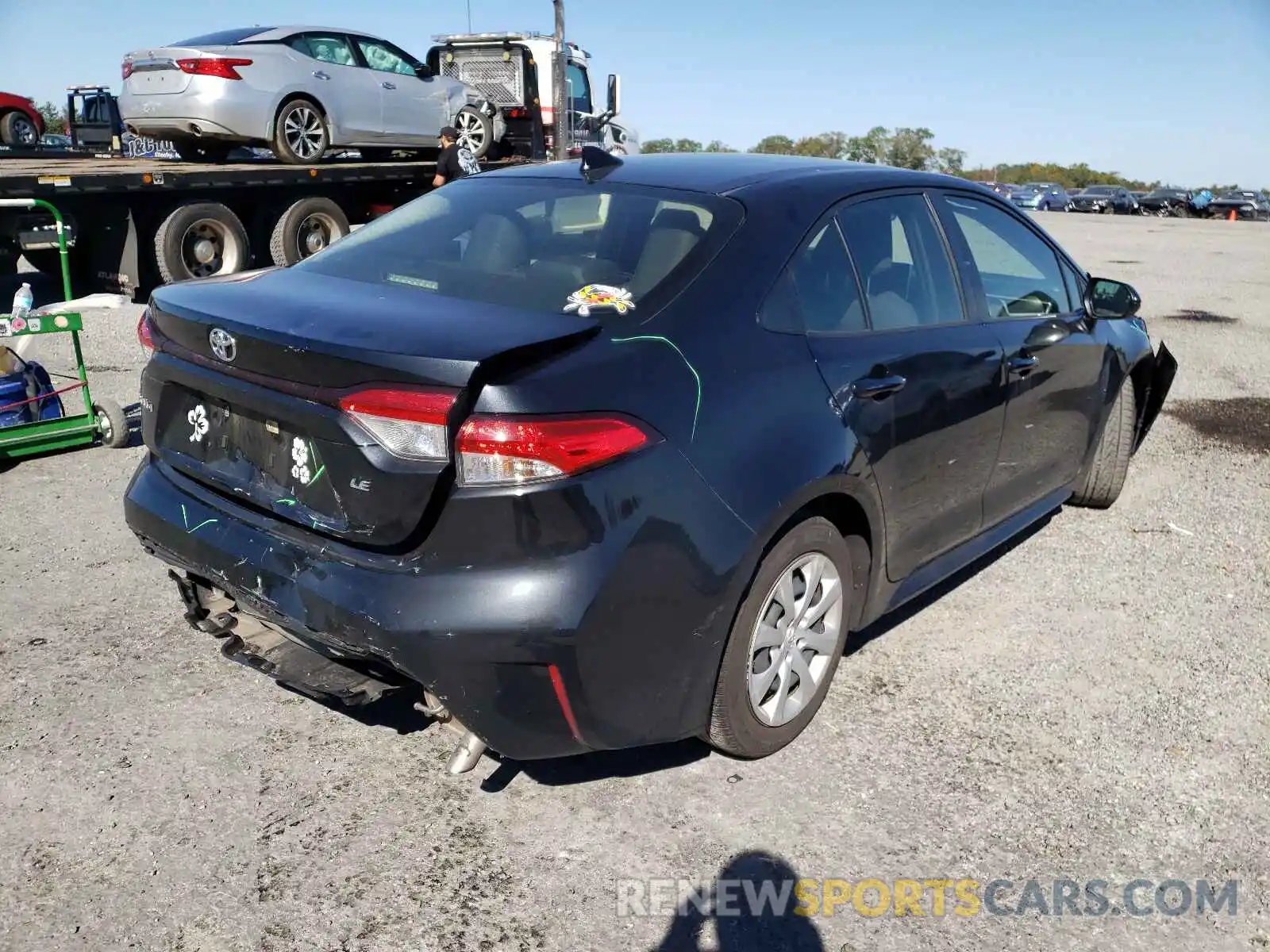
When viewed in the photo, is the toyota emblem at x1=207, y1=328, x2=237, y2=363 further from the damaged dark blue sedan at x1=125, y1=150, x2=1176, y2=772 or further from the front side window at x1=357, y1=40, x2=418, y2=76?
Result: the front side window at x1=357, y1=40, x2=418, y2=76

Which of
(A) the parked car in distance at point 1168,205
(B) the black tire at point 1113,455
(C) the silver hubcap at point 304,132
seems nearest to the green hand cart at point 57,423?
(B) the black tire at point 1113,455

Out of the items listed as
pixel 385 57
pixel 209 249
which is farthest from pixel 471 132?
pixel 209 249

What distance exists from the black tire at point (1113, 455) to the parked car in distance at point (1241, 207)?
47023 millimetres

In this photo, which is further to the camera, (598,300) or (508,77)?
(508,77)

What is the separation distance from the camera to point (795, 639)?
303 cm

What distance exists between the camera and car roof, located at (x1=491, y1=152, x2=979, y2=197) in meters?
3.24

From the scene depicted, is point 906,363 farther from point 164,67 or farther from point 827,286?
point 164,67

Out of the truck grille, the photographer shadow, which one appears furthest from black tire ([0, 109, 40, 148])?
the photographer shadow

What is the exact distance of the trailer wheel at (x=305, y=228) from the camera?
11.4 m

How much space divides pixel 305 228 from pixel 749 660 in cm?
1042

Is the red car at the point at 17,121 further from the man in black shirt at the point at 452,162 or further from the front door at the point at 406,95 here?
the man in black shirt at the point at 452,162

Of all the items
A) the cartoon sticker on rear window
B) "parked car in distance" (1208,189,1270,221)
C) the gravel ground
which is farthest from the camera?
"parked car in distance" (1208,189,1270,221)

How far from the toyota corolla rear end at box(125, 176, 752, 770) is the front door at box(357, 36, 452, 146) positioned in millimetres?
11261

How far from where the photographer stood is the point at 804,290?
10.00ft
